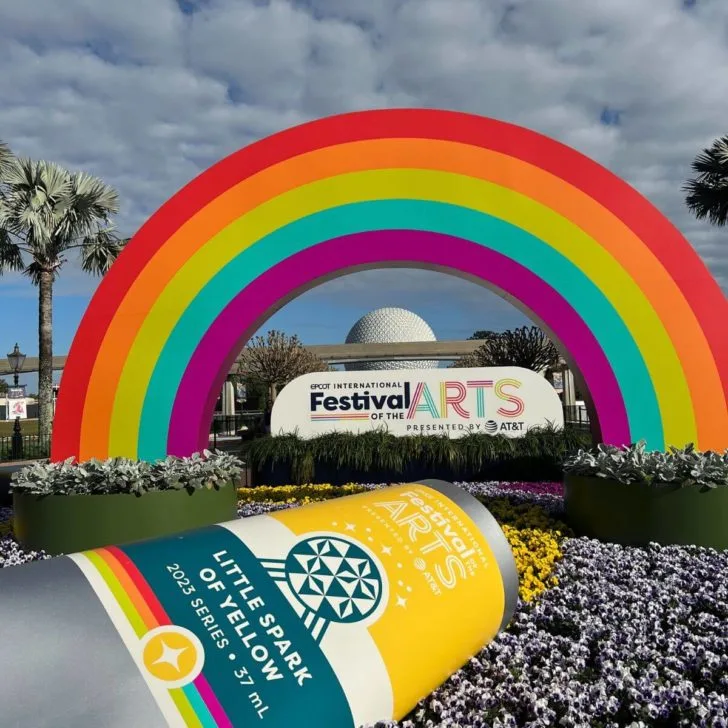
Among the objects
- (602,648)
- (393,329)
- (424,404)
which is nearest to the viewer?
(602,648)

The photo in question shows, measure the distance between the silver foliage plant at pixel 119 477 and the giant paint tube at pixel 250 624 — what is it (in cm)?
244

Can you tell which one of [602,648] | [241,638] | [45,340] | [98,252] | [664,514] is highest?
[98,252]

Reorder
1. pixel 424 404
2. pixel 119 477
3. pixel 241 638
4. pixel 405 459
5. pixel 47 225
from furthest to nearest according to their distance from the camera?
1. pixel 47 225
2. pixel 424 404
3. pixel 405 459
4. pixel 119 477
5. pixel 241 638

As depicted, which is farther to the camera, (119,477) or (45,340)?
(45,340)

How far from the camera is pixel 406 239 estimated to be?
639 centimetres

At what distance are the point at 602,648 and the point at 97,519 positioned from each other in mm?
3789

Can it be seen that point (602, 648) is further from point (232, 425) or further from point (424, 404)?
point (232, 425)

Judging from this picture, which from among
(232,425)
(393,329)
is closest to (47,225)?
(232,425)

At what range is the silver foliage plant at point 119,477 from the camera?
5102 mm

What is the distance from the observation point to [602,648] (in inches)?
138

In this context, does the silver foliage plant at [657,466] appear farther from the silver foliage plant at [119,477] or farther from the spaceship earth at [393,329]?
the spaceship earth at [393,329]

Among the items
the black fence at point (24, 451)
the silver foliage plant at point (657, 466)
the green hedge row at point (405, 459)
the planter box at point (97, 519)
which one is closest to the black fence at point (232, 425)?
the black fence at point (24, 451)

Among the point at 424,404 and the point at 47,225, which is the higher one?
the point at 47,225

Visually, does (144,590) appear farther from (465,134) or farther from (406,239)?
(465,134)
